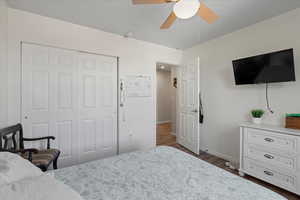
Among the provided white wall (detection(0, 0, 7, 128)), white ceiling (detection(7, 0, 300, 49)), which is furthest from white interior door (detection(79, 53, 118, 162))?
white wall (detection(0, 0, 7, 128))

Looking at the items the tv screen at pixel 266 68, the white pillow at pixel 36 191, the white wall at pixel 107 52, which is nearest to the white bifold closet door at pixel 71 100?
the white wall at pixel 107 52

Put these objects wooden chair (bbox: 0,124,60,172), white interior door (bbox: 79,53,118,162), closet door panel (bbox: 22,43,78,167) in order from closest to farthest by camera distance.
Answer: wooden chair (bbox: 0,124,60,172) < closet door panel (bbox: 22,43,78,167) < white interior door (bbox: 79,53,118,162)

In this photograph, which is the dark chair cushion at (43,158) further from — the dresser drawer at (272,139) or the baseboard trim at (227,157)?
the baseboard trim at (227,157)

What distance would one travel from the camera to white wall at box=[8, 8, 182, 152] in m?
2.00

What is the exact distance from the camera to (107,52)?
Result: 2.72m

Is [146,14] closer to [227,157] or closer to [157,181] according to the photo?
[157,181]

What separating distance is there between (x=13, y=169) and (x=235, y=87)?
3.09 metres

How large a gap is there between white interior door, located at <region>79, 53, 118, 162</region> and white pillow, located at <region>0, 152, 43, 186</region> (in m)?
1.63

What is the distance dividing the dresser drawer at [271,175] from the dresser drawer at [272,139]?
310 mm

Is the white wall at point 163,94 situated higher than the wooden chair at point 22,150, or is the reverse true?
the white wall at point 163,94

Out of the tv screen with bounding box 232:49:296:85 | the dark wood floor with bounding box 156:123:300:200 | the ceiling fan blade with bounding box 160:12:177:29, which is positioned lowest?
the dark wood floor with bounding box 156:123:300:200

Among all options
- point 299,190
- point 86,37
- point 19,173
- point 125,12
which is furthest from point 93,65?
point 299,190

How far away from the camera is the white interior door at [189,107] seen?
297cm

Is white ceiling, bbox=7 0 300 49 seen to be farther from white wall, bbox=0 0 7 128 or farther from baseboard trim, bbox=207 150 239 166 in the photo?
baseboard trim, bbox=207 150 239 166
